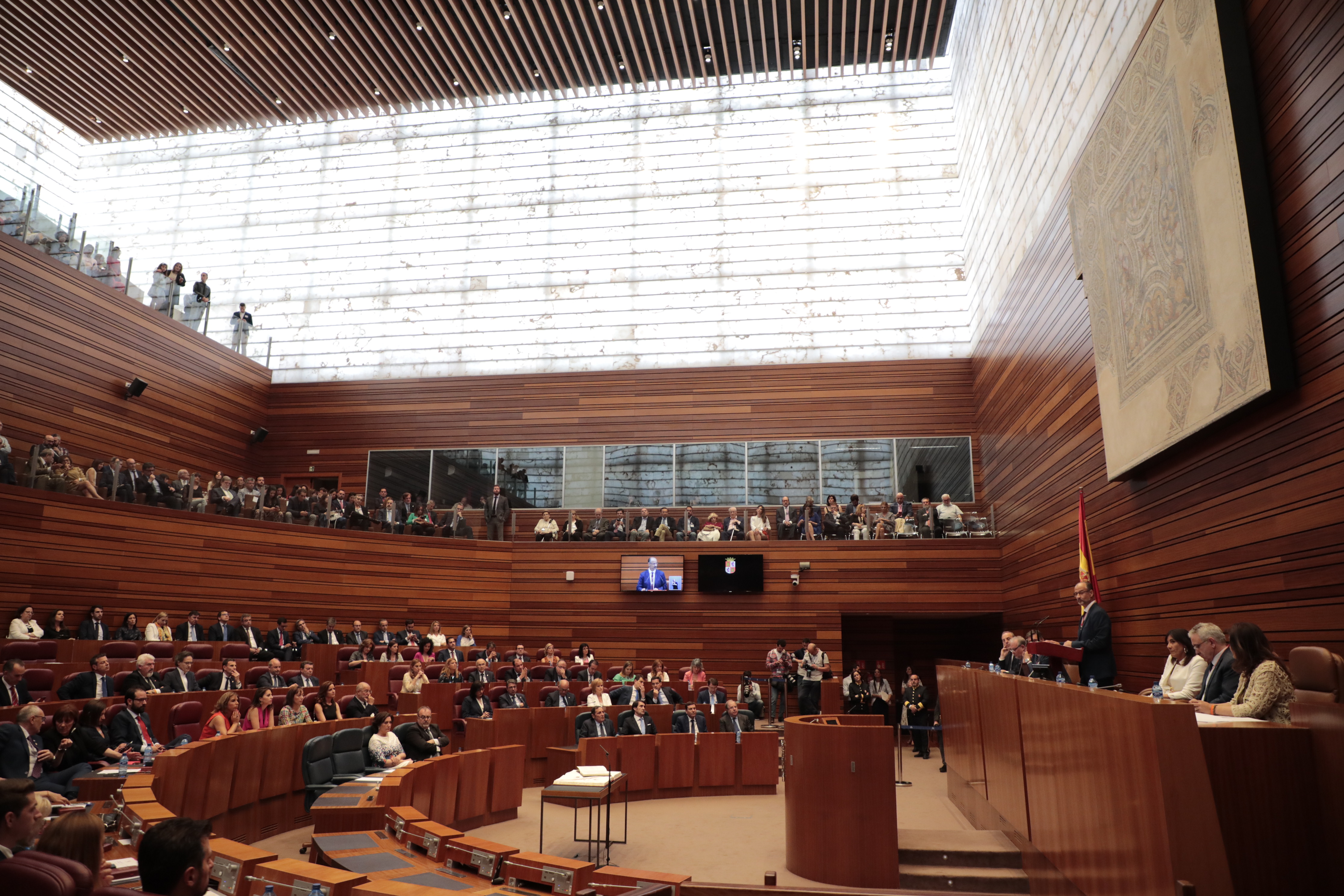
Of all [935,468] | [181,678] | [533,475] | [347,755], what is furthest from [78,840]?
[935,468]

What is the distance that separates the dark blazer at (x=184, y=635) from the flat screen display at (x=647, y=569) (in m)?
6.39

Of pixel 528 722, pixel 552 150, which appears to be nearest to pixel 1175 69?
pixel 528 722

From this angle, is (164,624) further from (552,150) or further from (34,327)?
(552,150)

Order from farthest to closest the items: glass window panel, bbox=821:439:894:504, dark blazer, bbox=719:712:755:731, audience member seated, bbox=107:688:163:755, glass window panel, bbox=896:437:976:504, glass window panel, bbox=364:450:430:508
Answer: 1. glass window panel, bbox=364:450:430:508
2. glass window panel, bbox=821:439:894:504
3. glass window panel, bbox=896:437:976:504
4. dark blazer, bbox=719:712:755:731
5. audience member seated, bbox=107:688:163:755

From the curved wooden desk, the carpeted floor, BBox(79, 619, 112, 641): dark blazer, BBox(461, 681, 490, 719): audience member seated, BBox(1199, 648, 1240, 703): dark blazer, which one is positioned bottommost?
the carpeted floor

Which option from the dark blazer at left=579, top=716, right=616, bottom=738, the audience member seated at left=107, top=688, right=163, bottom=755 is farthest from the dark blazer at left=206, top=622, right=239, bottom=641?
the dark blazer at left=579, top=716, right=616, bottom=738

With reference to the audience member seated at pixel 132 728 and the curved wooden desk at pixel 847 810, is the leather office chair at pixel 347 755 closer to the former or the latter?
the audience member seated at pixel 132 728

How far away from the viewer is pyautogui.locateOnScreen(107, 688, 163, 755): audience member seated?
256 inches

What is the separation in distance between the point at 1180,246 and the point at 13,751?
8.53m

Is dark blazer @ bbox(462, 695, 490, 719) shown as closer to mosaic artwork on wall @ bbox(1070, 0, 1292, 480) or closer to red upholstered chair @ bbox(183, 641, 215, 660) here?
red upholstered chair @ bbox(183, 641, 215, 660)

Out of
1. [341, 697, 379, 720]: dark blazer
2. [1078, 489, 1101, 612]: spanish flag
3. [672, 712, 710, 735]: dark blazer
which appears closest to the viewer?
[341, 697, 379, 720]: dark blazer

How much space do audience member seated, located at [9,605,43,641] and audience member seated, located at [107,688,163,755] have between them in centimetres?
377

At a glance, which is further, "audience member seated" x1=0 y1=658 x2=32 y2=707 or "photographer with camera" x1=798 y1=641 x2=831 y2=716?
"photographer with camera" x1=798 y1=641 x2=831 y2=716

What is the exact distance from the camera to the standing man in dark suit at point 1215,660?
421 cm
